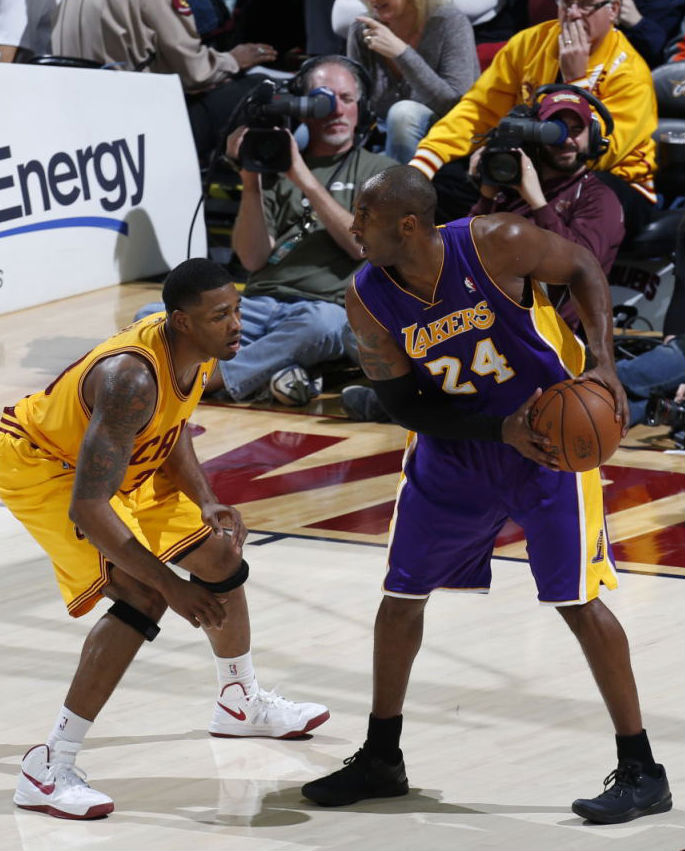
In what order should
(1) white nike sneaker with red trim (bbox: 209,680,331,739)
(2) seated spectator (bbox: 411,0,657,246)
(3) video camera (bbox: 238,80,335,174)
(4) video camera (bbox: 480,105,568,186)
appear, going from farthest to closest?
1. (2) seated spectator (bbox: 411,0,657,246)
2. (3) video camera (bbox: 238,80,335,174)
3. (4) video camera (bbox: 480,105,568,186)
4. (1) white nike sneaker with red trim (bbox: 209,680,331,739)

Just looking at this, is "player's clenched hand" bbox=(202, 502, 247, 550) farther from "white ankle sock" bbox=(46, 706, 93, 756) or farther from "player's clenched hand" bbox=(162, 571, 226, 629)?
"white ankle sock" bbox=(46, 706, 93, 756)

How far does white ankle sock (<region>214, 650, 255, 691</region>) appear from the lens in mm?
4297

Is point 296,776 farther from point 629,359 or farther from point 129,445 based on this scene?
point 629,359

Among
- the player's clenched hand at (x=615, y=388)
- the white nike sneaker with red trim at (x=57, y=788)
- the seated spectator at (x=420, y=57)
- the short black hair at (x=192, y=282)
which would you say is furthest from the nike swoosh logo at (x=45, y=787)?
the seated spectator at (x=420, y=57)

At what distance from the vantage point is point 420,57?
8.62m

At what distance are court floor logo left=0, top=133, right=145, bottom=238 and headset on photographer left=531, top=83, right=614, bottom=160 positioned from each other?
339 centimetres

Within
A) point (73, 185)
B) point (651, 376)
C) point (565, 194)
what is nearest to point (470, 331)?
point (651, 376)

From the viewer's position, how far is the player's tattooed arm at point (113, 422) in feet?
12.1

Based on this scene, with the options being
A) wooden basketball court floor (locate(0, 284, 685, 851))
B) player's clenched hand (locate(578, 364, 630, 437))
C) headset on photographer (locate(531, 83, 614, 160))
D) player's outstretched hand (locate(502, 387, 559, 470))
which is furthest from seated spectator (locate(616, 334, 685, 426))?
player's outstretched hand (locate(502, 387, 559, 470))

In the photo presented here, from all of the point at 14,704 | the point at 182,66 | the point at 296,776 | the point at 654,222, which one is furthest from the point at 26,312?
the point at 296,776

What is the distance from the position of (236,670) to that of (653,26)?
595 centimetres

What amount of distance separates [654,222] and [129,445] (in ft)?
16.8

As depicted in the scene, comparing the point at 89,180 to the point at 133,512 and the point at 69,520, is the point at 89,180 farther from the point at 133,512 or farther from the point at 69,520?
the point at 69,520

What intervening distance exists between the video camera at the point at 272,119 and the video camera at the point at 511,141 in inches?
41.1
